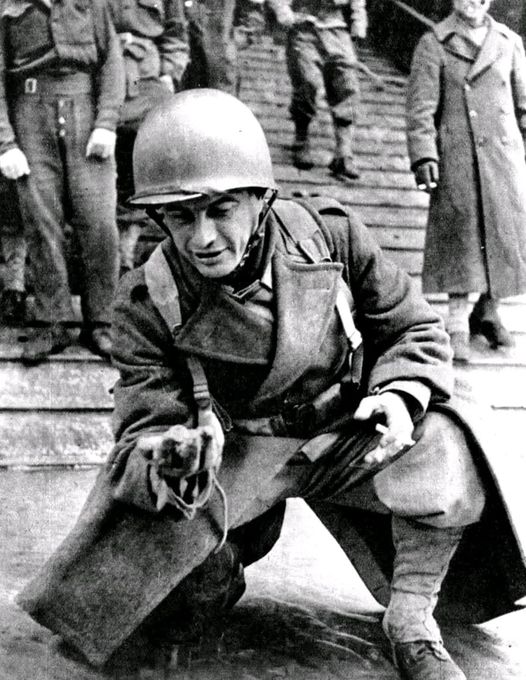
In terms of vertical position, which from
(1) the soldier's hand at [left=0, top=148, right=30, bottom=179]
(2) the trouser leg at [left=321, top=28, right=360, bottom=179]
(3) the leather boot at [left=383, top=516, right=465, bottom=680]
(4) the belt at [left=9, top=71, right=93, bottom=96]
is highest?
(4) the belt at [left=9, top=71, right=93, bottom=96]

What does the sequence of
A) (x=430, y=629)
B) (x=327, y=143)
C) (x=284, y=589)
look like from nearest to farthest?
Answer: (x=430, y=629) < (x=284, y=589) < (x=327, y=143)

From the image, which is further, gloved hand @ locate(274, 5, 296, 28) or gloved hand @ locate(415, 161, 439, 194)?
gloved hand @ locate(274, 5, 296, 28)

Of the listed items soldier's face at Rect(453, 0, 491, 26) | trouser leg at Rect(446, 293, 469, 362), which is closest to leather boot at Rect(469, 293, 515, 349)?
trouser leg at Rect(446, 293, 469, 362)

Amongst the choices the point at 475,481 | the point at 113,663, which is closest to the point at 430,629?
the point at 475,481

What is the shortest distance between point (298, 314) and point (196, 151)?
A: 46cm

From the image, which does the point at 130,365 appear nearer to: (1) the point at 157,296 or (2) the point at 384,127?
(1) the point at 157,296

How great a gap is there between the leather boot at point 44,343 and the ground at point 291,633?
1648mm

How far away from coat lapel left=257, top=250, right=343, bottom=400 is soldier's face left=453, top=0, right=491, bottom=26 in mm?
4164

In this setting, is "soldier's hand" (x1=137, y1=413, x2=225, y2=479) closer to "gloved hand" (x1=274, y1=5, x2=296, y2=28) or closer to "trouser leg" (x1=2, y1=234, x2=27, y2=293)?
"trouser leg" (x1=2, y1=234, x2=27, y2=293)

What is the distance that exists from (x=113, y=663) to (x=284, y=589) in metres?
0.75

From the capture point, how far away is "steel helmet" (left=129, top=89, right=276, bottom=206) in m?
2.54

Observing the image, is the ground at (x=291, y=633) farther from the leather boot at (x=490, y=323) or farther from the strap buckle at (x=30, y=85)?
the leather boot at (x=490, y=323)

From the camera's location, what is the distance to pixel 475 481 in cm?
259

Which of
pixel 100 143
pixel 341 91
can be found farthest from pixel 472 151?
pixel 100 143
